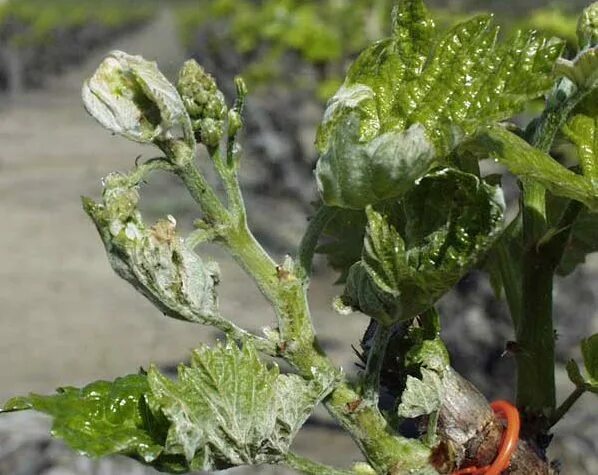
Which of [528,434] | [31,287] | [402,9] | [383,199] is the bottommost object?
[31,287]

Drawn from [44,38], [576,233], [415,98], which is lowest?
[44,38]

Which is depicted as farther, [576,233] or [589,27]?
[576,233]

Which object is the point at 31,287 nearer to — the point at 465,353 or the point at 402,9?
the point at 465,353

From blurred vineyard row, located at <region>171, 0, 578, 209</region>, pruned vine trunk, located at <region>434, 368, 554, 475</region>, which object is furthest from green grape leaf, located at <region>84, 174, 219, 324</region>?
blurred vineyard row, located at <region>171, 0, 578, 209</region>

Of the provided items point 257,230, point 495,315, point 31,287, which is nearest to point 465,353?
point 495,315

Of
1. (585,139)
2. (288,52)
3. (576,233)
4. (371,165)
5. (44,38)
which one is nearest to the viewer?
(371,165)

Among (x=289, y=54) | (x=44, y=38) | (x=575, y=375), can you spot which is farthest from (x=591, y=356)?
(x=44, y=38)

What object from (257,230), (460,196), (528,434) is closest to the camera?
(460,196)

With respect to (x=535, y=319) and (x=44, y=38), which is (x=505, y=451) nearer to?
(x=535, y=319)

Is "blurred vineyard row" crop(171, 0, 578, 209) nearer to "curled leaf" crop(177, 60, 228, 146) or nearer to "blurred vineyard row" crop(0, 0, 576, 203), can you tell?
"blurred vineyard row" crop(0, 0, 576, 203)
